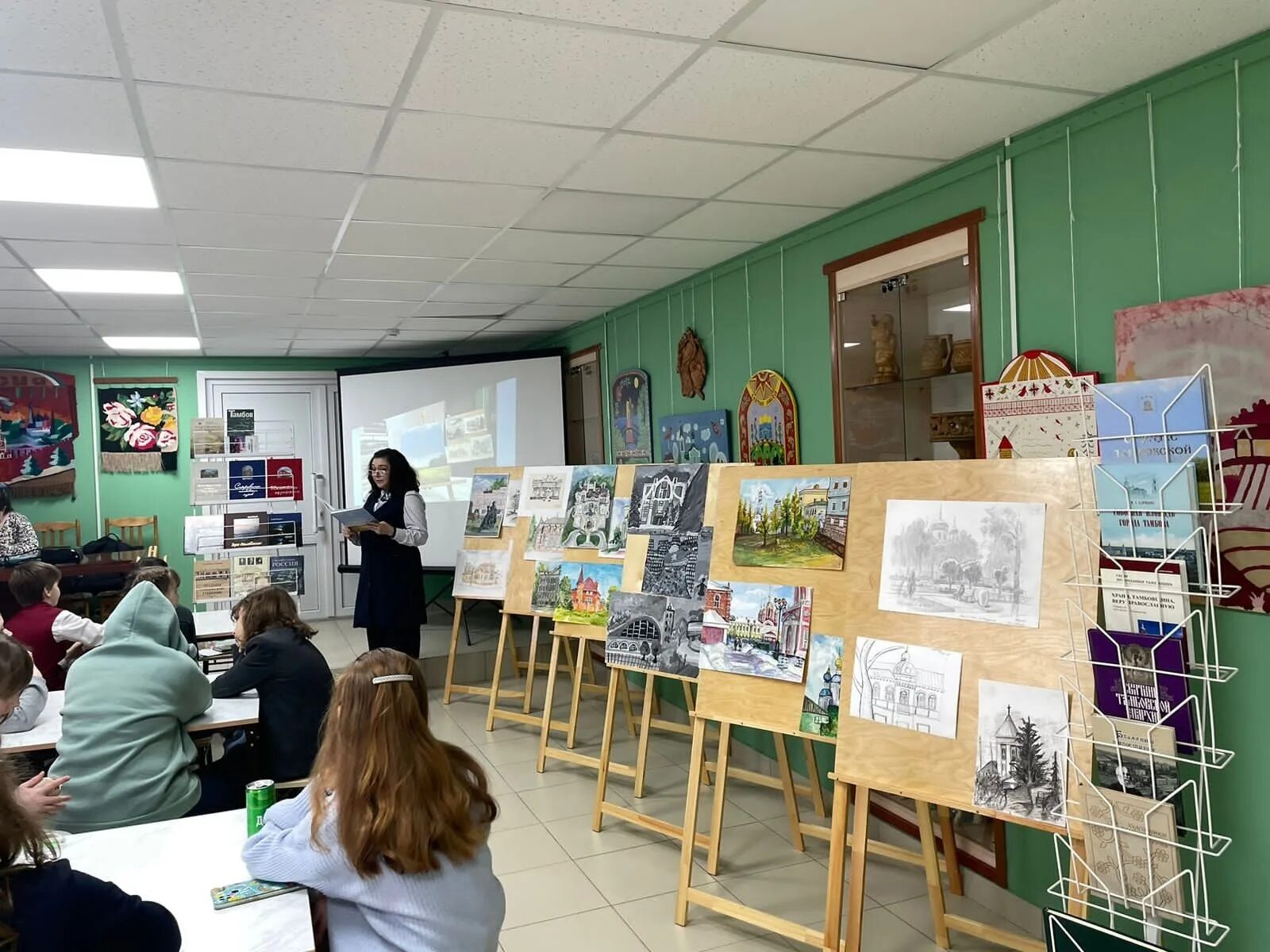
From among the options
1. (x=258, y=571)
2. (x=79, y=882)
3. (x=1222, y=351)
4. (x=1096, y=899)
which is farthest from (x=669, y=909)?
(x=258, y=571)

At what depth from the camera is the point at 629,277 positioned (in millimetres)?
5094

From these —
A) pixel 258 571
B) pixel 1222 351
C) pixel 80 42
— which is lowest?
pixel 258 571

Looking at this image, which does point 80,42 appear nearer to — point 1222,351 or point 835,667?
point 835,667

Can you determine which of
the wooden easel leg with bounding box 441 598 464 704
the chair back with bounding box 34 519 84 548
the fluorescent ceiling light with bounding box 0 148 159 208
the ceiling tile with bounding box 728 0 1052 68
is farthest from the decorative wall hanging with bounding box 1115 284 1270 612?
the chair back with bounding box 34 519 84 548

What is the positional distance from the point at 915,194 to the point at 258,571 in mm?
5167

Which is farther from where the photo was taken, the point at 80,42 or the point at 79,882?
the point at 80,42

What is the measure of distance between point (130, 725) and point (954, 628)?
247cm

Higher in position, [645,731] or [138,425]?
[138,425]

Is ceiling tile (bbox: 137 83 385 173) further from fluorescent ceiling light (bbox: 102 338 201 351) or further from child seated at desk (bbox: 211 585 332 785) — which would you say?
fluorescent ceiling light (bbox: 102 338 201 351)

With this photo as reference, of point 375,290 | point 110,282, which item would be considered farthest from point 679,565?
point 110,282

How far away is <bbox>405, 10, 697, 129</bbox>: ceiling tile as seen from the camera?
2049 millimetres

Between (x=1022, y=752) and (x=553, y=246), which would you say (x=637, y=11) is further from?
(x=553, y=246)

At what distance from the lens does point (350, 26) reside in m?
1.98

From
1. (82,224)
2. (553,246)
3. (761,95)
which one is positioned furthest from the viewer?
(553,246)
